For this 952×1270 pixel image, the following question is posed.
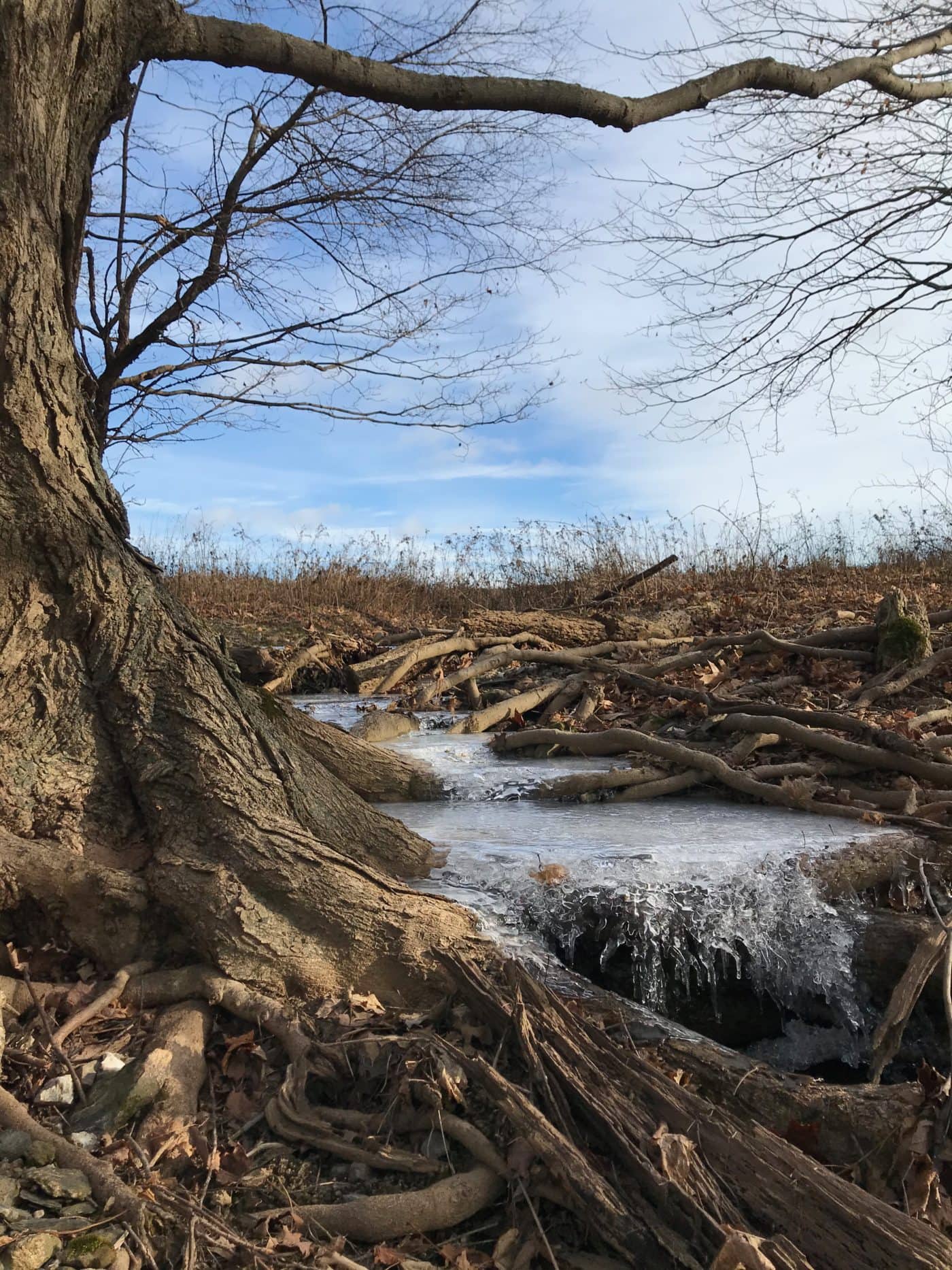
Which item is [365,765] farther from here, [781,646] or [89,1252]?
[781,646]

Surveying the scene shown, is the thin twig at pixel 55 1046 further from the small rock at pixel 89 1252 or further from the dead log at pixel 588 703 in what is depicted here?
the dead log at pixel 588 703

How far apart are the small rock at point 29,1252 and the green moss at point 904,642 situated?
813 centimetres

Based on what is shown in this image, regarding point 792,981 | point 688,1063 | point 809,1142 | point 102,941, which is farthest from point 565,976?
point 102,941

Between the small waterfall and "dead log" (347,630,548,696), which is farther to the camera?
"dead log" (347,630,548,696)

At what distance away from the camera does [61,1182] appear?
8.05ft

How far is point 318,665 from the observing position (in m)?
11.3

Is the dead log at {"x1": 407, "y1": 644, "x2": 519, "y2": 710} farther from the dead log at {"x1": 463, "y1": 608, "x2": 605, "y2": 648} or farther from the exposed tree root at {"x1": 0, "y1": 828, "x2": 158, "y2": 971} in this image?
the exposed tree root at {"x1": 0, "y1": 828, "x2": 158, "y2": 971}

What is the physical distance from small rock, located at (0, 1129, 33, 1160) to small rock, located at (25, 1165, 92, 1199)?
10 centimetres

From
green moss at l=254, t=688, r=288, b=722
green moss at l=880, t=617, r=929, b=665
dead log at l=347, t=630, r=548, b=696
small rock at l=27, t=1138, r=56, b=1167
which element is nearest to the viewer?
small rock at l=27, t=1138, r=56, b=1167

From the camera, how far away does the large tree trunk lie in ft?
11.5

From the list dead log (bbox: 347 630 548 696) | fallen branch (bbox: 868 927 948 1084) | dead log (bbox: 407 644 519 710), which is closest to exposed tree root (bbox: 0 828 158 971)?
fallen branch (bbox: 868 927 948 1084)

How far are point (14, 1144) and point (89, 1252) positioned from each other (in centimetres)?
51

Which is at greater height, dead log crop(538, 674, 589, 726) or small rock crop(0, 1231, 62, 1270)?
dead log crop(538, 674, 589, 726)

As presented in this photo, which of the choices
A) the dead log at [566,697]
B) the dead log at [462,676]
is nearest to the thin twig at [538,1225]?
the dead log at [566,697]
